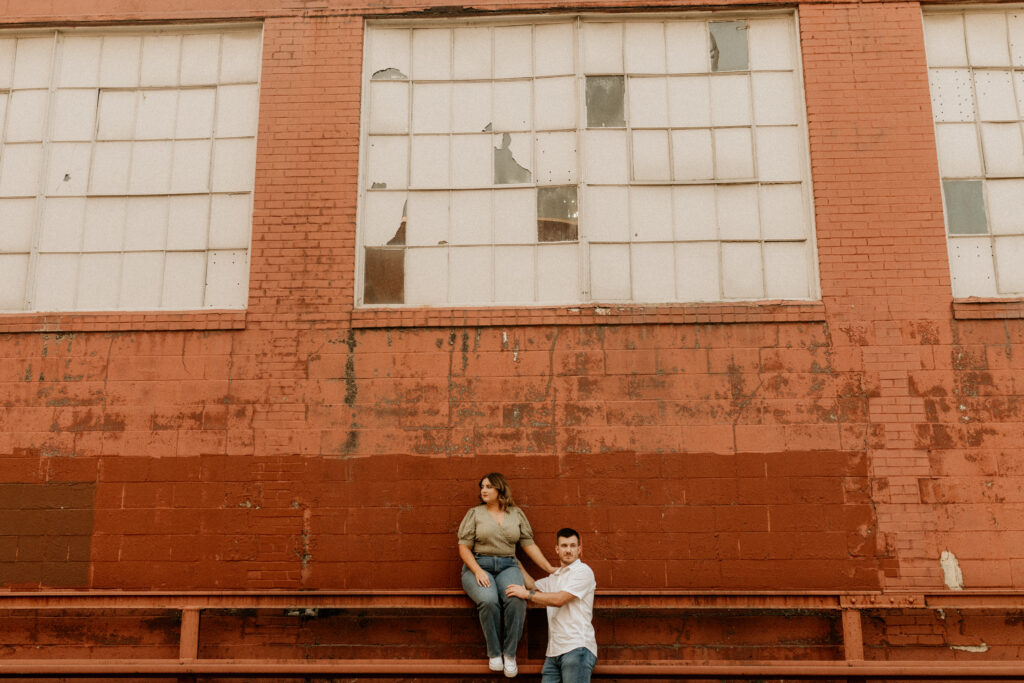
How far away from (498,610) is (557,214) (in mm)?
3576

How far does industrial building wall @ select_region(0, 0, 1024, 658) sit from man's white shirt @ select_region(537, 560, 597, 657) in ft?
3.67

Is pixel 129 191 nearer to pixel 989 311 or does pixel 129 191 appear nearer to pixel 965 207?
pixel 965 207

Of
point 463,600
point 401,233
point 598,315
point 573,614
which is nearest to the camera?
point 573,614

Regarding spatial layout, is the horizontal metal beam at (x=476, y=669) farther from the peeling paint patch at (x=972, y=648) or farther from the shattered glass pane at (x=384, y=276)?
the shattered glass pane at (x=384, y=276)

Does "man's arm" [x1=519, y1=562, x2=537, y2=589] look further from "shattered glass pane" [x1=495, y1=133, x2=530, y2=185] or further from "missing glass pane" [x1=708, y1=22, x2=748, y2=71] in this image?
"missing glass pane" [x1=708, y1=22, x2=748, y2=71]

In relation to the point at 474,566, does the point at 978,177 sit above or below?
above

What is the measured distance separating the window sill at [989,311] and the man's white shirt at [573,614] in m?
4.13

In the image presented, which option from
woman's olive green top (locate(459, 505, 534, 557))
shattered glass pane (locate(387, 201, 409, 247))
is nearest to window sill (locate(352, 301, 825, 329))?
shattered glass pane (locate(387, 201, 409, 247))

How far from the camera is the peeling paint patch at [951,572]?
21.3ft

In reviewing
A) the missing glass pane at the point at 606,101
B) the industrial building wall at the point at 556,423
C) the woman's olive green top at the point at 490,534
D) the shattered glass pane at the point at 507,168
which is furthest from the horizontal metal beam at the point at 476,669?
the missing glass pane at the point at 606,101

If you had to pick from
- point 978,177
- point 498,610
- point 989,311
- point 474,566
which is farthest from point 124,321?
point 978,177

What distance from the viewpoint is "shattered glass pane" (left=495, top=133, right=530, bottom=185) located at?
752 cm

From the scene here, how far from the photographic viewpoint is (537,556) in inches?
247

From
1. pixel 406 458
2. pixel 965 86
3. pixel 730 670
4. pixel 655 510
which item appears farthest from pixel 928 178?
pixel 406 458
